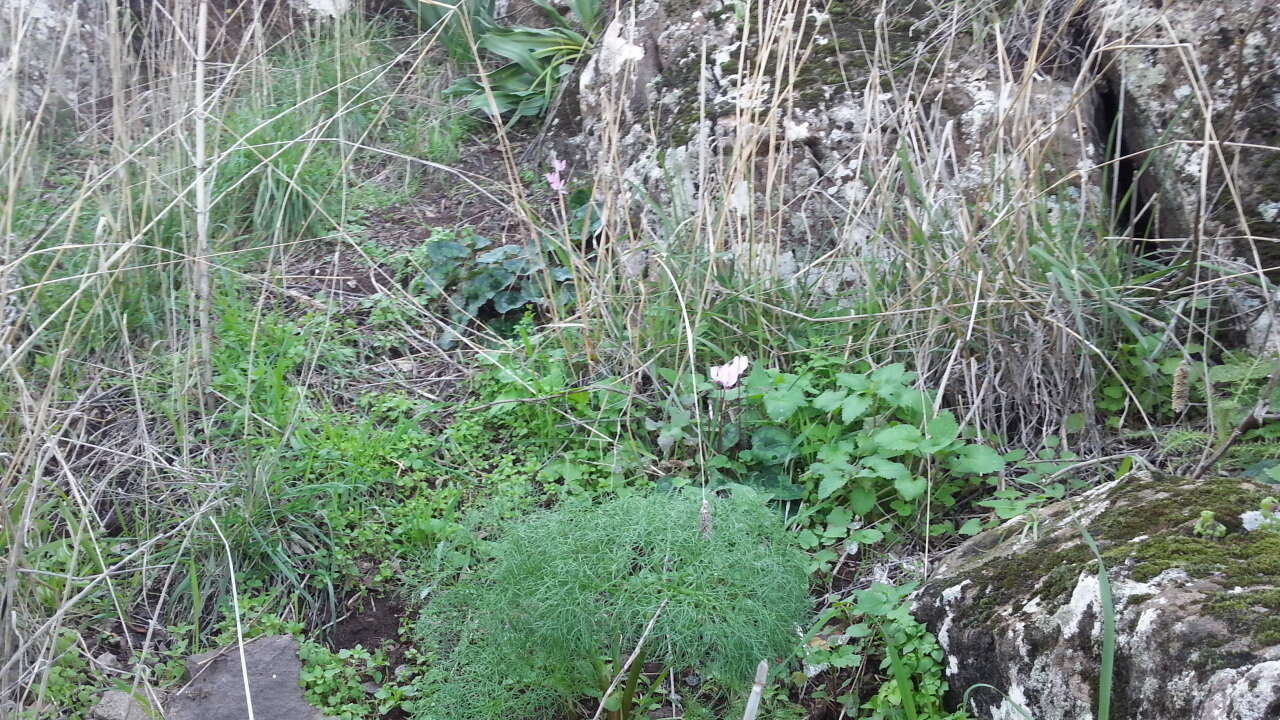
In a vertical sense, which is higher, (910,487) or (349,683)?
(910,487)

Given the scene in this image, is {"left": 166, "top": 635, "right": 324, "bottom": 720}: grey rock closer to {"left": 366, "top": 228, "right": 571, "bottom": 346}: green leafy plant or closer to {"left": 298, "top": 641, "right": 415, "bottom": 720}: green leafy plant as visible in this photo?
{"left": 298, "top": 641, "right": 415, "bottom": 720}: green leafy plant

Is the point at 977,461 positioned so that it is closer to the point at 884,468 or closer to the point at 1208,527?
the point at 884,468

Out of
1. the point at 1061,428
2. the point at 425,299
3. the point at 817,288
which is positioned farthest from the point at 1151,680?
the point at 425,299

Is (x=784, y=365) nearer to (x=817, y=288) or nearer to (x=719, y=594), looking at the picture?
(x=817, y=288)

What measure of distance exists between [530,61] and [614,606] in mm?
3686

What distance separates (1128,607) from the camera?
81.0 inches

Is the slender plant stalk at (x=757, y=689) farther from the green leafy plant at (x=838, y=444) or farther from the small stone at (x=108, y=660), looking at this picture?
the small stone at (x=108, y=660)

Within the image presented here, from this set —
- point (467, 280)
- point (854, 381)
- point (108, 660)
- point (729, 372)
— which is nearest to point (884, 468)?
point (854, 381)

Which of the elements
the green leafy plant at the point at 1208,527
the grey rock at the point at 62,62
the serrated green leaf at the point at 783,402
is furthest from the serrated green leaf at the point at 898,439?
the grey rock at the point at 62,62

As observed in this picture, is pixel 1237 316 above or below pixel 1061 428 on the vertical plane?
above

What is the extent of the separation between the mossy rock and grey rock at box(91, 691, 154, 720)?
→ 1921 mm

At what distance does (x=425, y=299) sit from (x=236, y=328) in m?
0.70

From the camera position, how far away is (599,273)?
3.61 metres

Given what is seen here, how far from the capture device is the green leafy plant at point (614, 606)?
2.22m
